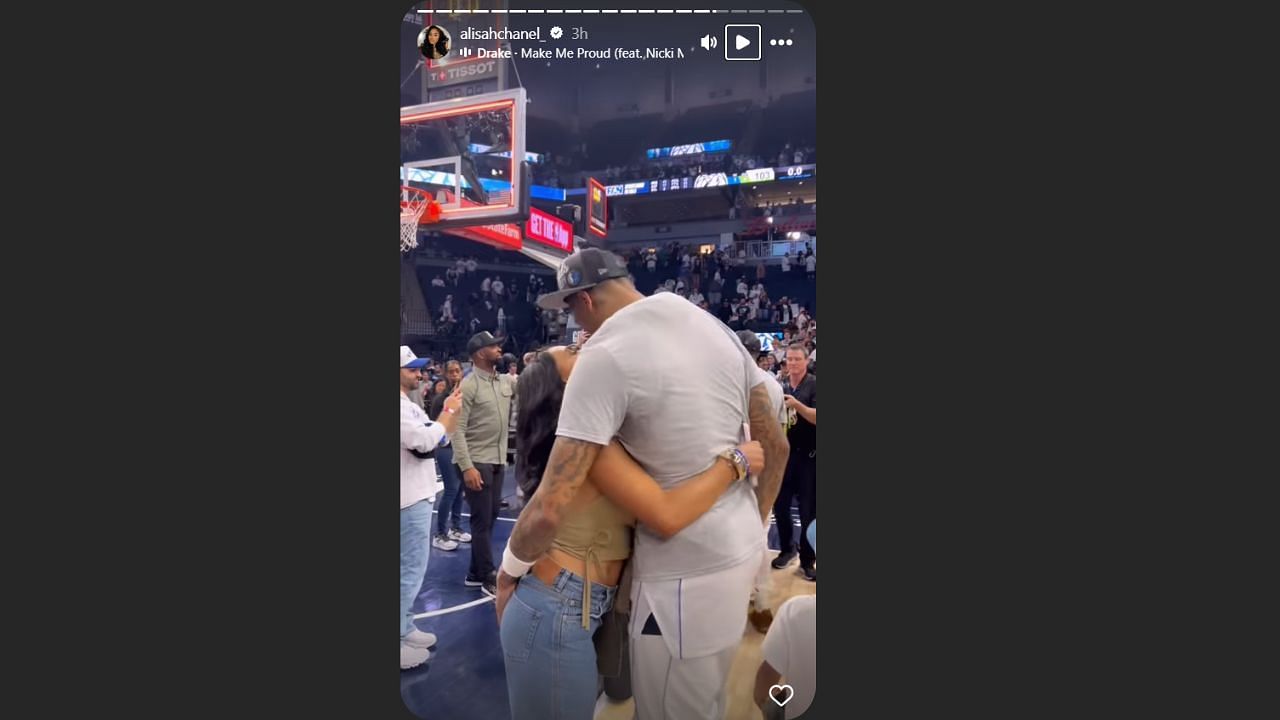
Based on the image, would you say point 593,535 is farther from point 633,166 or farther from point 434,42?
point 434,42

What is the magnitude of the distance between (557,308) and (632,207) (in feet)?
1.82

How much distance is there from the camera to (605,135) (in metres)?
3.30

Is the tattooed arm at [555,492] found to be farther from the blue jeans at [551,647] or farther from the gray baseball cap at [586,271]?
the gray baseball cap at [586,271]

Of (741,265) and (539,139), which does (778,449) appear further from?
(539,139)

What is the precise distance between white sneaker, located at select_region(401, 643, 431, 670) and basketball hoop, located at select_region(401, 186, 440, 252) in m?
1.61

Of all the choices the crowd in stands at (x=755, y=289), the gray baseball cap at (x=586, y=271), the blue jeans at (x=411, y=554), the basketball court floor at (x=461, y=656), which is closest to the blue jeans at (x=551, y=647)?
the basketball court floor at (x=461, y=656)

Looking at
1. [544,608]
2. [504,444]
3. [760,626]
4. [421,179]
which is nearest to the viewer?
[544,608]

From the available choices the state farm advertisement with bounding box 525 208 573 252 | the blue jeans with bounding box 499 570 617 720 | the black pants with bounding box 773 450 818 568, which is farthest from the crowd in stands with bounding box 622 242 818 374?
the blue jeans with bounding box 499 570 617 720

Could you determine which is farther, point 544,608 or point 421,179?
point 421,179

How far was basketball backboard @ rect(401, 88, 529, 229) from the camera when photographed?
3213 mm

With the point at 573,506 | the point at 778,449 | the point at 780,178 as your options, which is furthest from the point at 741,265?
the point at 573,506

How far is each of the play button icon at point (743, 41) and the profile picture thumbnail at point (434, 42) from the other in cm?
114

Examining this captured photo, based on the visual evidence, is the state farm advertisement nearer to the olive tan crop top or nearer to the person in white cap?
the person in white cap

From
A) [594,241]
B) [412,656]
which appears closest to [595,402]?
[594,241]
